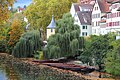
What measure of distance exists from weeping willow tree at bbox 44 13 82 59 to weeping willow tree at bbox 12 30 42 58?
9288 mm

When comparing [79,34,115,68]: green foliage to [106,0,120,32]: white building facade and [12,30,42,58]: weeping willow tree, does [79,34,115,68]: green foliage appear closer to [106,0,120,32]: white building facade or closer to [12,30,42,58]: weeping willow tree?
[106,0,120,32]: white building facade

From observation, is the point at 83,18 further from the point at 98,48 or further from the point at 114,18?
the point at 98,48

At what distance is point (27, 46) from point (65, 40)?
13.1 m

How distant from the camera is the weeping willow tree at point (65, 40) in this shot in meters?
64.7

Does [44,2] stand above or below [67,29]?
above

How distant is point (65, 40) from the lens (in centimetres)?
6638

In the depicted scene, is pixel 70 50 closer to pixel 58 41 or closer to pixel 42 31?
pixel 58 41

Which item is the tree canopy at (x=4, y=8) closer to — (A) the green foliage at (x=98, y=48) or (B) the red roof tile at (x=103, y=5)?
(A) the green foliage at (x=98, y=48)

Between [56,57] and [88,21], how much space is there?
90.0 feet

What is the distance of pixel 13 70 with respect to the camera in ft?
177

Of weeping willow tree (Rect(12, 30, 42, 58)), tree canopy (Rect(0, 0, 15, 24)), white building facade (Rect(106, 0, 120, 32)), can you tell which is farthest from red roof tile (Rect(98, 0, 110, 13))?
tree canopy (Rect(0, 0, 15, 24))

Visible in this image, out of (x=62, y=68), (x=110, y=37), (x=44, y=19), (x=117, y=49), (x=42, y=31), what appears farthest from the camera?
(x=42, y=31)

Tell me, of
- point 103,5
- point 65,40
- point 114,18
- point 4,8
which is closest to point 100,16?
point 103,5

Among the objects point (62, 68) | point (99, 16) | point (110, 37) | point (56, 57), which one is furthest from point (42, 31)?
point (110, 37)
